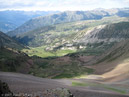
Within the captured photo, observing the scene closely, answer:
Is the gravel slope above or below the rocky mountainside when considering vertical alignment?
below

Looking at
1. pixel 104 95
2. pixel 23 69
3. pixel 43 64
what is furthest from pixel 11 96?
pixel 43 64

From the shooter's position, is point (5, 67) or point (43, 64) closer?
point (5, 67)

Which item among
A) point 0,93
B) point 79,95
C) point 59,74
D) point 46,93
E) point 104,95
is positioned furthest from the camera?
point 59,74

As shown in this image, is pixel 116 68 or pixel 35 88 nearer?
pixel 35 88

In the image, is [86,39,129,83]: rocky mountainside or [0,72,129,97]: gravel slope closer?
[0,72,129,97]: gravel slope

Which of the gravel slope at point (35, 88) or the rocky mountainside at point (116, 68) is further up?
the rocky mountainside at point (116, 68)

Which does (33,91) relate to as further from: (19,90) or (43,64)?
(43,64)

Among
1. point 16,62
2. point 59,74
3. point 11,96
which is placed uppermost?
point 16,62

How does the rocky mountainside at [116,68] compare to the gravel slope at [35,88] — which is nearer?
the gravel slope at [35,88]

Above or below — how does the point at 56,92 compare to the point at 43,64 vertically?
below

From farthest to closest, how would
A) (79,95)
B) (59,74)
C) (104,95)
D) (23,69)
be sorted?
1. (23,69)
2. (59,74)
3. (104,95)
4. (79,95)

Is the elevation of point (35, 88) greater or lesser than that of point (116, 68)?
lesser
